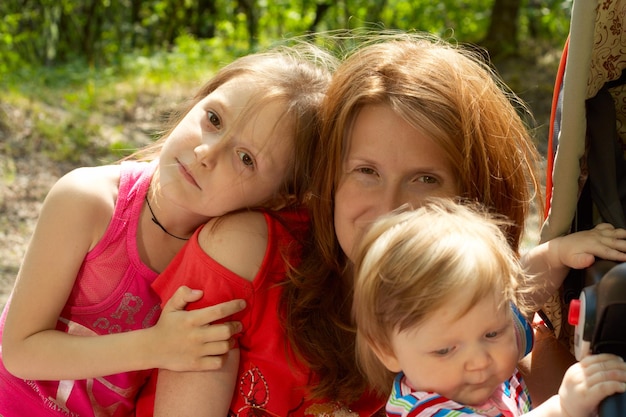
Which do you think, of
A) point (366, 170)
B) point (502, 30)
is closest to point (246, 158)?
point (366, 170)

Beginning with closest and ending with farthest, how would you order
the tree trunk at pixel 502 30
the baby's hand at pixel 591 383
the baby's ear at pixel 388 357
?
the baby's hand at pixel 591 383 → the baby's ear at pixel 388 357 → the tree trunk at pixel 502 30

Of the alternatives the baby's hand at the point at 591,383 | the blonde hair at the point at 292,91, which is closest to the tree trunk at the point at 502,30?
the blonde hair at the point at 292,91

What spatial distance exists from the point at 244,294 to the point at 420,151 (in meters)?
0.52

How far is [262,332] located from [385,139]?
0.54 m

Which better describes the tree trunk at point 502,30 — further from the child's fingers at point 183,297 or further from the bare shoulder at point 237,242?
the child's fingers at point 183,297

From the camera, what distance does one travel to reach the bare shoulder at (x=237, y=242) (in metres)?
1.98

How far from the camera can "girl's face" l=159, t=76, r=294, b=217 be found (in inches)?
80.5

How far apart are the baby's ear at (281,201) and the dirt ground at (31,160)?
179cm

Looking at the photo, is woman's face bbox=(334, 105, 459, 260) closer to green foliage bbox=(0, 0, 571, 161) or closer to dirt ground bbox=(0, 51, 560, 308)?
dirt ground bbox=(0, 51, 560, 308)

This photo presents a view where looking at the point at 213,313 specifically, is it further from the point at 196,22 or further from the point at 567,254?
the point at 196,22

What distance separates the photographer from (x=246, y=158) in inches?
81.7

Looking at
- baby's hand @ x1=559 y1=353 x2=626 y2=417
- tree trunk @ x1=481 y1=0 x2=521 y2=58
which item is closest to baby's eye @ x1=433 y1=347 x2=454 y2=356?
baby's hand @ x1=559 y1=353 x2=626 y2=417

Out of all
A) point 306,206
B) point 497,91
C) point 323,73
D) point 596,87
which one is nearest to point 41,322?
→ point 306,206

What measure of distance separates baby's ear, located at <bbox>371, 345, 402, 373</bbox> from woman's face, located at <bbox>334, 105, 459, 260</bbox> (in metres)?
0.27
